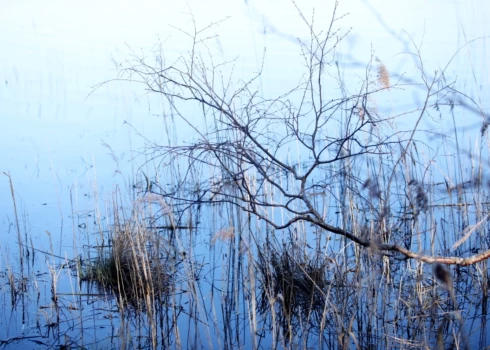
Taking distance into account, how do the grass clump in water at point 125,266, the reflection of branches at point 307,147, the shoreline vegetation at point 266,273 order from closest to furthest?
the reflection of branches at point 307,147, the shoreline vegetation at point 266,273, the grass clump in water at point 125,266

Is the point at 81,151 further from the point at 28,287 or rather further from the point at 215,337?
the point at 215,337

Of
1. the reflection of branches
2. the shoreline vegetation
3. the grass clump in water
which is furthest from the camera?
the grass clump in water

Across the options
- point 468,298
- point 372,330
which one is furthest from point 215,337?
point 468,298

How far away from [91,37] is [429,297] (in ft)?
30.8

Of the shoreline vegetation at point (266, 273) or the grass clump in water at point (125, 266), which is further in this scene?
the grass clump in water at point (125, 266)

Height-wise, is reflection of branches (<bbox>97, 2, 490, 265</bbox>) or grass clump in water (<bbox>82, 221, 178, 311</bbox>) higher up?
reflection of branches (<bbox>97, 2, 490, 265</bbox>)

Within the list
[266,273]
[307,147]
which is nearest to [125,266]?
[266,273]

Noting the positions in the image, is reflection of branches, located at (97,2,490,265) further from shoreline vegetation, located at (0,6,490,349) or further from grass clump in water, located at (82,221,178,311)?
grass clump in water, located at (82,221,178,311)

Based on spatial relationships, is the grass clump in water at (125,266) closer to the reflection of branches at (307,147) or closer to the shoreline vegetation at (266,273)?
the shoreline vegetation at (266,273)

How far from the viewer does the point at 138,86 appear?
27.0 feet

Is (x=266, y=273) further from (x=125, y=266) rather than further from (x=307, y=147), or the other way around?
(x=307, y=147)

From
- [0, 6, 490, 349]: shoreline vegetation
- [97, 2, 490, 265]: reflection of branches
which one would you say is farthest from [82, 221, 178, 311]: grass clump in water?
[97, 2, 490, 265]: reflection of branches

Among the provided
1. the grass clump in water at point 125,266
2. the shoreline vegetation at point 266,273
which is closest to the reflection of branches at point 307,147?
the shoreline vegetation at point 266,273

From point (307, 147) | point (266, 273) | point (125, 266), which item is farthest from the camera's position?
point (125, 266)
